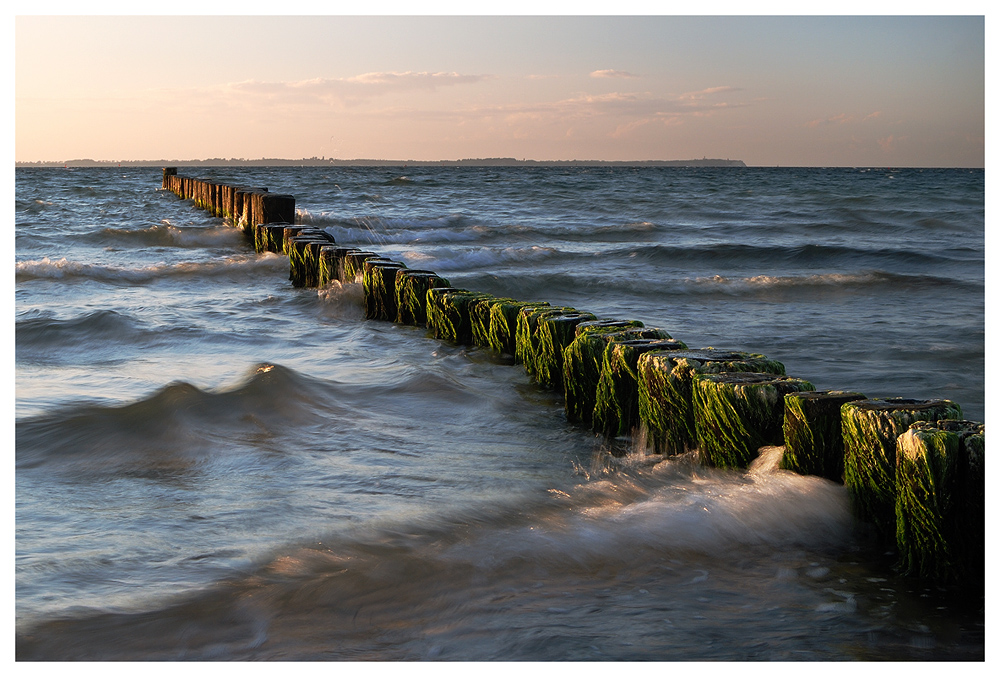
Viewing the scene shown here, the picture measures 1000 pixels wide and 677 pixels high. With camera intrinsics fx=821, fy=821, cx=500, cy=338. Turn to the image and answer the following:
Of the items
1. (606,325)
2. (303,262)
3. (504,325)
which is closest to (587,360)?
(606,325)

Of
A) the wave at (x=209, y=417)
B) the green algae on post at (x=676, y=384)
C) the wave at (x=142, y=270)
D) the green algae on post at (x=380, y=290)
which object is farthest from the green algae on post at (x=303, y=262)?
the green algae on post at (x=676, y=384)

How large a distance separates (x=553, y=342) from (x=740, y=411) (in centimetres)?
173

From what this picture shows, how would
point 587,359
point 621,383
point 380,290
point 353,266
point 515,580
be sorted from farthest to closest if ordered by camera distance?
point 353,266
point 380,290
point 587,359
point 621,383
point 515,580

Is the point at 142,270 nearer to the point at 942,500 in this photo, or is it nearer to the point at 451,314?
the point at 451,314

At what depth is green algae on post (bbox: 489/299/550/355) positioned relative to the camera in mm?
5750

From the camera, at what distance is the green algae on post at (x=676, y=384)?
3.74 metres

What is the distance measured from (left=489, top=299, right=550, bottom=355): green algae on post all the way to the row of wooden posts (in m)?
0.01


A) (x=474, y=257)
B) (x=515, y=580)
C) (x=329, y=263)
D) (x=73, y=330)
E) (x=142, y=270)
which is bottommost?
(x=515, y=580)

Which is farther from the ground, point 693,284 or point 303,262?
point 303,262

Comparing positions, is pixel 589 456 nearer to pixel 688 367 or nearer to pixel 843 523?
pixel 688 367

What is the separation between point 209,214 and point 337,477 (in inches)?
743

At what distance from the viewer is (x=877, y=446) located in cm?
294

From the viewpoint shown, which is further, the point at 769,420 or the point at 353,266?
the point at 353,266

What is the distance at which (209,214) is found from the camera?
69.1 ft
